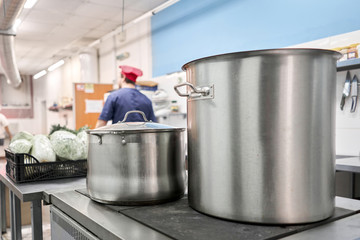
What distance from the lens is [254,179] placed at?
711mm

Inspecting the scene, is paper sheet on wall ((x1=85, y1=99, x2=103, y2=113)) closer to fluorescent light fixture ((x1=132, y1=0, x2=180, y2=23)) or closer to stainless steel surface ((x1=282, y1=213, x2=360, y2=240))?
fluorescent light fixture ((x1=132, y1=0, x2=180, y2=23))

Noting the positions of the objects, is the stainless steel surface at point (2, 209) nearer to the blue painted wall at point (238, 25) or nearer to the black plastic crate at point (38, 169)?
the black plastic crate at point (38, 169)

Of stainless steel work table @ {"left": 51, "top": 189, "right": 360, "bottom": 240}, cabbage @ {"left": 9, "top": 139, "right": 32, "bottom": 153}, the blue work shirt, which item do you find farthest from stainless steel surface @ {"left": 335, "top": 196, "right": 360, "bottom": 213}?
the blue work shirt

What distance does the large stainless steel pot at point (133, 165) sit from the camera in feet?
2.96

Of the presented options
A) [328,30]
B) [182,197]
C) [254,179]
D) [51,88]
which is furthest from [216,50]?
[51,88]

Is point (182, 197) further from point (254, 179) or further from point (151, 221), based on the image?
point (254, 179)

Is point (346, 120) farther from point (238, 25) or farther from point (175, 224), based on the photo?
point (175, 224)

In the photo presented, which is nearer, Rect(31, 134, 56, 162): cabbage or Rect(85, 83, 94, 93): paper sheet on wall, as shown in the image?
Rect(31, 134, 56, 162): cabbage

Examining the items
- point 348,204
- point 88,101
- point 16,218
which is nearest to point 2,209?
point 16,218

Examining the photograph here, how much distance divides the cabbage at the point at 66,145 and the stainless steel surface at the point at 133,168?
0.65 metres

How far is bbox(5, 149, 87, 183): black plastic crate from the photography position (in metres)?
1.46

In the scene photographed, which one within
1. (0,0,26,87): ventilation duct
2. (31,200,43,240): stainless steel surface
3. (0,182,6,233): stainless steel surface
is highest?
(0,0,26,87): ventilation duct

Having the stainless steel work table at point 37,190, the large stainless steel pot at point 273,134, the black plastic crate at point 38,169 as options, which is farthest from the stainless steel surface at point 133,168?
the black plastic crate at point 38,169

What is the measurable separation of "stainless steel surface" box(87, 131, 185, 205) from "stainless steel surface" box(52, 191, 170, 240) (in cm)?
5
